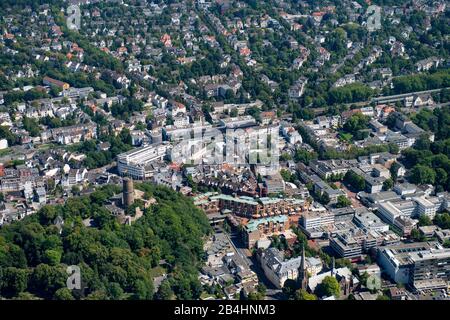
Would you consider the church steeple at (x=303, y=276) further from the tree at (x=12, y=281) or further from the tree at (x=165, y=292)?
the tree at (x=12, y=281)

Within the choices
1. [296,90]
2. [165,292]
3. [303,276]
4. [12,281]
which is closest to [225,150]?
[296,90]

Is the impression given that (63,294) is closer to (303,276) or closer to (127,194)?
(127,194)

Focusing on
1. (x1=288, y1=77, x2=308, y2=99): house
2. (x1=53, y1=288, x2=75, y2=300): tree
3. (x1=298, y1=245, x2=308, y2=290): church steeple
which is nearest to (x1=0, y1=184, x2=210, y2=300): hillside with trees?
(x1=53, y1=288, x2=75, y2=300): tree

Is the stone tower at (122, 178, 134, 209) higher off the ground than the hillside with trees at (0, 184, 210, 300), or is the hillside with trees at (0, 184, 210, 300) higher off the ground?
the stone tower at (122, 178, 134, 209)

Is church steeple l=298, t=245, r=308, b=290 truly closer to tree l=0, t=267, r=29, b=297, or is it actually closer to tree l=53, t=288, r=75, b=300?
tree l=53, t=288, r=75, b=300
